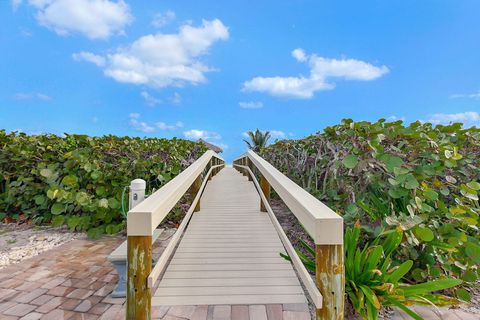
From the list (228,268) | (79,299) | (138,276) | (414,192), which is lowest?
(79,299)

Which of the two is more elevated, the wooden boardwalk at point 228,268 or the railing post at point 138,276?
the railing post at point 138,276

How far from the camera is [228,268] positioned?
8.25 ft

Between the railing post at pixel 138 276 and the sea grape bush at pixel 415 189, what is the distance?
1770 millimetres

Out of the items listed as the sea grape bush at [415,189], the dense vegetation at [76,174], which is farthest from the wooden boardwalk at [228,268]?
the dense vegetation at [76,174]

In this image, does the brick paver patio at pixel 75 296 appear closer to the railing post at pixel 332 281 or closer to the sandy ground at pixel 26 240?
the sandy ground at pixel 26 240

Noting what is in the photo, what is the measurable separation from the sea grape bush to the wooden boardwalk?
0.82m

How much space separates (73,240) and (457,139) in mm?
4946

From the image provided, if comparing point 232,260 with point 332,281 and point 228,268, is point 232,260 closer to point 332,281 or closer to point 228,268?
point 228,268

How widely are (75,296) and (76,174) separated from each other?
2.52m

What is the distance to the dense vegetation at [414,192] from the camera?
2.34 meters

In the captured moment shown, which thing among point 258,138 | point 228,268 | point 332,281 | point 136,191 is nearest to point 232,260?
point 228,268

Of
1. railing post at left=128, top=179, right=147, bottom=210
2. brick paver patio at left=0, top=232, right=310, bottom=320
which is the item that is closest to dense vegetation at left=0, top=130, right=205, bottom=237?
brick paver patio at left=0, top=232, right=310, bottom=320

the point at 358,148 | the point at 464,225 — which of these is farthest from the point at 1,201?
the point at 464,225

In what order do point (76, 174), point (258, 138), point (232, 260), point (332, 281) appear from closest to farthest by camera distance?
point (332, 281) < point (232, 260) < point (76, 174) < point (258, 138)
